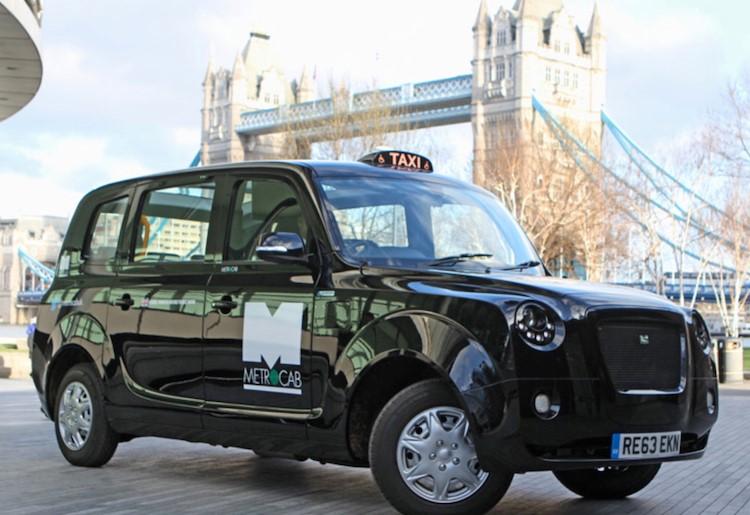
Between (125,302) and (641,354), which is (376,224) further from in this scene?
(125,302)

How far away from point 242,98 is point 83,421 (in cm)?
14383

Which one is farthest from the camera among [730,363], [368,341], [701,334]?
[730,363]

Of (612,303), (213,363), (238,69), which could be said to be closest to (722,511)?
(612,303)

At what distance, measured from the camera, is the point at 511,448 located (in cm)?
558

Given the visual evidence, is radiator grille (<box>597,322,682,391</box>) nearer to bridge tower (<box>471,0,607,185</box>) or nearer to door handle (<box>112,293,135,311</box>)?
door handle (<box>112,293,135,311</box>)

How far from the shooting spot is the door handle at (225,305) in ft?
23.0

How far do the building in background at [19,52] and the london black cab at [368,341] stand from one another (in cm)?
924

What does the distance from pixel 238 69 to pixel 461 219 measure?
485 ft

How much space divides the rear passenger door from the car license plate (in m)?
2.55

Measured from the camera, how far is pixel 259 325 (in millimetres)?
6789

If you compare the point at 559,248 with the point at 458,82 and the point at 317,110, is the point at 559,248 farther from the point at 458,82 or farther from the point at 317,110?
the point at 458,82

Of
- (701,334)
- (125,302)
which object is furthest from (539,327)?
(125,302)

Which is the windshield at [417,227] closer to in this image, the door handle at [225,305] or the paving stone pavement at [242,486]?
the door handle at [225,305]

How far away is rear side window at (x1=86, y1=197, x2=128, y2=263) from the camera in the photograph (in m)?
8.36
